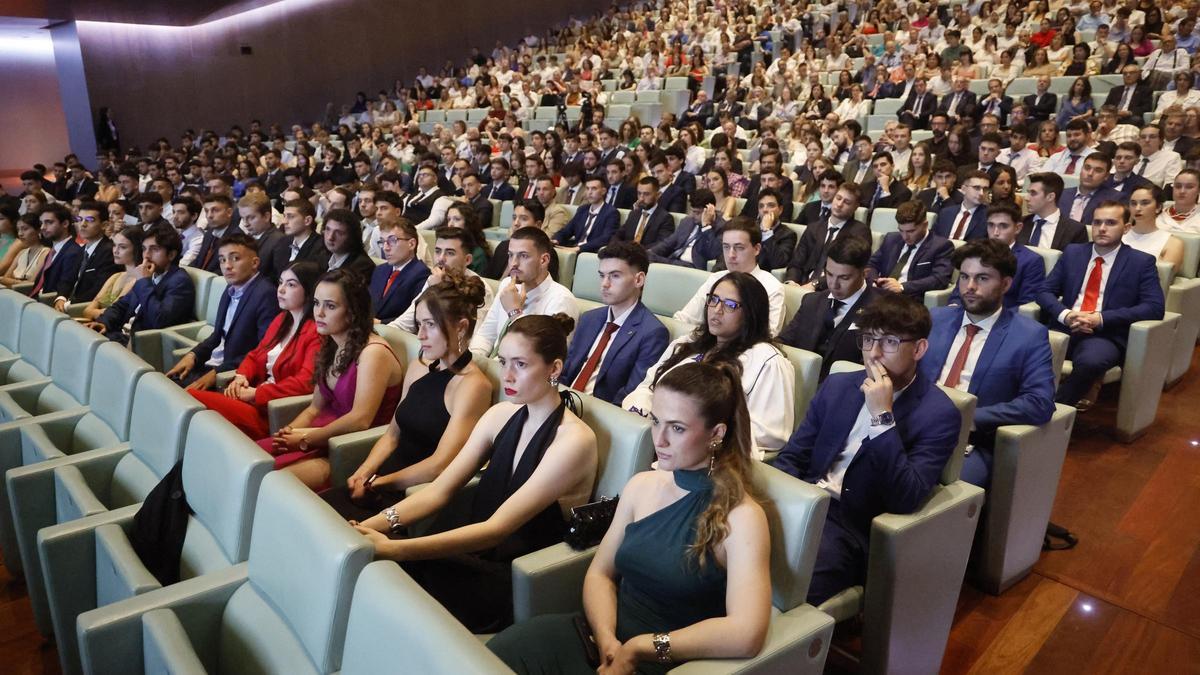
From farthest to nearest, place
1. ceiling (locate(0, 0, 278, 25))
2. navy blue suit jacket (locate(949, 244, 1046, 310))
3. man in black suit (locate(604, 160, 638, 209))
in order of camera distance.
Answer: ceiling (locate(0, 0, 278, 25)) → man in black suit (locate(604, 160, 638, 209)) → navy blue suit jacket (locate(949, 244, 1046, 310))

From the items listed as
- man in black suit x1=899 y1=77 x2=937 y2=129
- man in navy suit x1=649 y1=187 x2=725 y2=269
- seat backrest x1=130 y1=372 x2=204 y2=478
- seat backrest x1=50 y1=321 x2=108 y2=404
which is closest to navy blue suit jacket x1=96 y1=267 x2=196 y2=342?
seat backrest x1=50 y1=321 x2=108 y2=404

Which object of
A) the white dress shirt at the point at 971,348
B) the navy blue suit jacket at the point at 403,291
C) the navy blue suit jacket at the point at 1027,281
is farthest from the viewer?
the navy blue suit jacket at the point at 403,291

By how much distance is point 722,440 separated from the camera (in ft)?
5.08

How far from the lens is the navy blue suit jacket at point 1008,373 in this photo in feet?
7.43

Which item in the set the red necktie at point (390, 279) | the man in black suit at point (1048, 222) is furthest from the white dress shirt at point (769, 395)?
the man in black suit at point (1048, 222)

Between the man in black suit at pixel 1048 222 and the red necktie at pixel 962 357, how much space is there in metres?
1.94

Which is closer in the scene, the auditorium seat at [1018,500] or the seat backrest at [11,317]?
the auditorium seat at [1018,500]

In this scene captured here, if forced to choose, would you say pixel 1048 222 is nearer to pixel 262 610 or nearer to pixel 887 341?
pixel 887 341

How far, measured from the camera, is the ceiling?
1148cm

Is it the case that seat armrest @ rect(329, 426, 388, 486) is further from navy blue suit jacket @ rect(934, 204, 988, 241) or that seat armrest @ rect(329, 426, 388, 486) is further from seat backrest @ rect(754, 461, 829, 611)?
navy blue suit jacket @ rect(934, 204, 988, 241)

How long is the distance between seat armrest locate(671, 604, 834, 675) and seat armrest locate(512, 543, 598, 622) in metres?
0.33

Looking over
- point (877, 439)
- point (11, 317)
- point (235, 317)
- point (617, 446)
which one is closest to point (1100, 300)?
point (877, 439)

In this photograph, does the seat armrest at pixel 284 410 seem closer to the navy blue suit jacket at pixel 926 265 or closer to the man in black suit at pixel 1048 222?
the navy blue suit jacket at pixel 926 265

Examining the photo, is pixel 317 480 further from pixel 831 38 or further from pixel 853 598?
pixel 831 38
